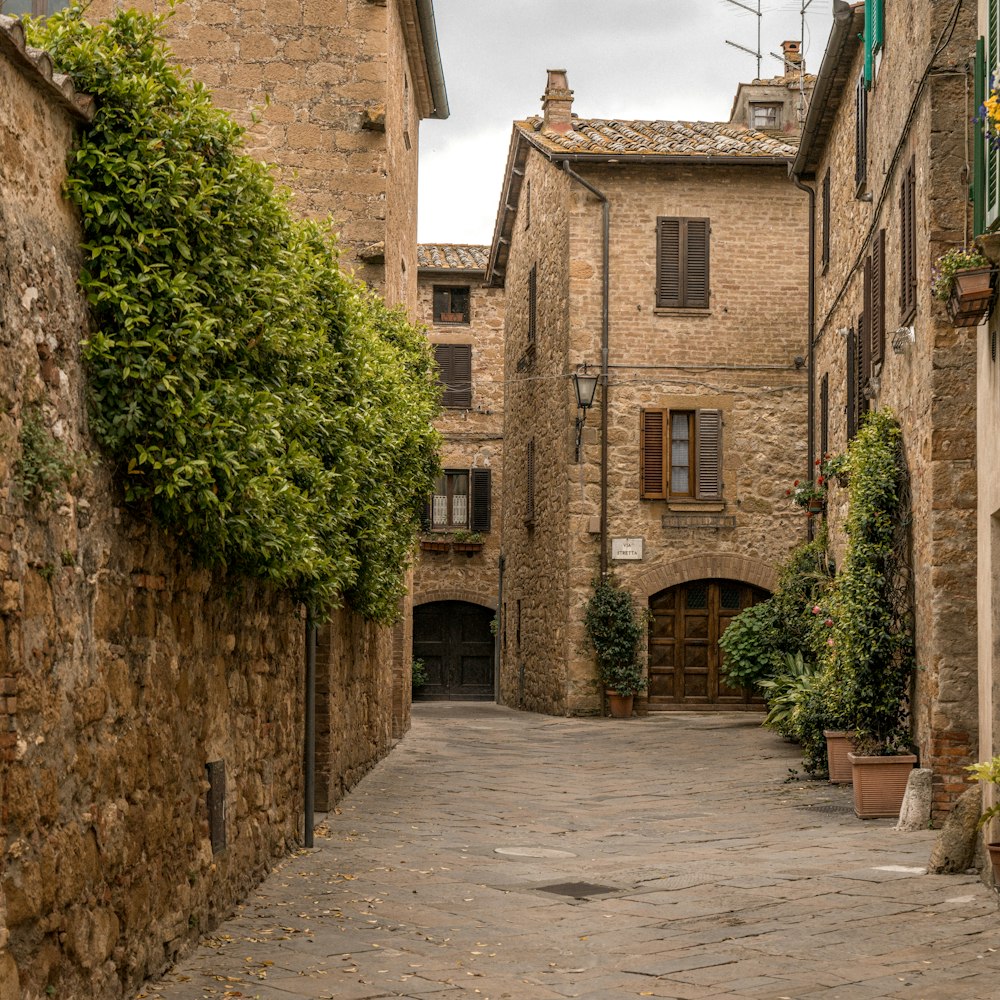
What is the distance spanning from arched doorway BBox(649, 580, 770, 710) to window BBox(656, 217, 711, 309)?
159 inches

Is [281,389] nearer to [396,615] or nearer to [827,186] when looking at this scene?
[396,615]

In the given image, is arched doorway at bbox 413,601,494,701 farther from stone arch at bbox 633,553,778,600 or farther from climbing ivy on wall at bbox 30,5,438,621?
climbing ivy on wall at bbox 30,5,438,621

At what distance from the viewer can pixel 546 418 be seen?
22.6 meters

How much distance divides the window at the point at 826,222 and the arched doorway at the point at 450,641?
1648 cm

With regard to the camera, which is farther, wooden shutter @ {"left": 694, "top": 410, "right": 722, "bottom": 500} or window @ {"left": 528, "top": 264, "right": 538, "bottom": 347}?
window @ {"left": 528, "top": 264, "right": 538, "bottom": 347}

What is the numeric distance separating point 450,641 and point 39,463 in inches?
1102

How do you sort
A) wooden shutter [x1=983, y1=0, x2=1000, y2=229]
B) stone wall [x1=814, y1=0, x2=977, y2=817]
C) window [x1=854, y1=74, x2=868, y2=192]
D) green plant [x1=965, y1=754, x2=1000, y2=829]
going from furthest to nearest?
window [x1=854, y1=74, x2=868, y2=192]
stone wall [x1=814, y1=0, x2=977, y2=817]
wooden shutter [x1=983, y1=0, x2=1000, y2=229]
green plant [x1=965, y1=754, x2=1000, y2=829]

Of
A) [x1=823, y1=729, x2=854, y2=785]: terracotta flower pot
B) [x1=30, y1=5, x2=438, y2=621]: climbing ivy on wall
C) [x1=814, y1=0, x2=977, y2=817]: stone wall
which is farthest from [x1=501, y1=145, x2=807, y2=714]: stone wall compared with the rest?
[x1=30, y1=5, x2=438, y2=621]: climbing ivy on wall

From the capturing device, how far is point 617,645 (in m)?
20.2

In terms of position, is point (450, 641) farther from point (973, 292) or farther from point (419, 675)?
point (973, 292)

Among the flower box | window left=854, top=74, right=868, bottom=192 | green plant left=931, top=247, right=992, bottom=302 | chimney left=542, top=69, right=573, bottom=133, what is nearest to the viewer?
the flower box

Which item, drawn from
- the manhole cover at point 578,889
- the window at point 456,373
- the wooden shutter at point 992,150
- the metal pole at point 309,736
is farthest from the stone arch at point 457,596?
the wooden shutter at point 992,150

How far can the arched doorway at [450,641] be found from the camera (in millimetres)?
31984

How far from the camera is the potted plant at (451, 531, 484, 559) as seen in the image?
30.9 metres
